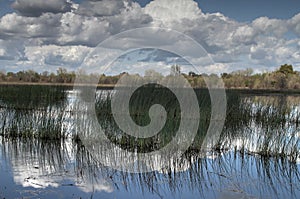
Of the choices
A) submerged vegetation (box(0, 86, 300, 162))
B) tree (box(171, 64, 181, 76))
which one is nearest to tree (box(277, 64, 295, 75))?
submerged vegetation (box(0, 86, 300, 162))

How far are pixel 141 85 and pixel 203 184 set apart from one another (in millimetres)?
7166

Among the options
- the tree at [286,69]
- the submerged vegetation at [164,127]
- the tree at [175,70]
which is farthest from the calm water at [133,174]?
the tree at [286,69]

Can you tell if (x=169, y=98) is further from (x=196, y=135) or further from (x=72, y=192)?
(x=72, y=192)

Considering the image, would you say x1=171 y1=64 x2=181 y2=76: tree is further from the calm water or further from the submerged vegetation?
the calm water

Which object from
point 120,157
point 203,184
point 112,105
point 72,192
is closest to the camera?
point 72,192

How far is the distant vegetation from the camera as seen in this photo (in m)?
16.1

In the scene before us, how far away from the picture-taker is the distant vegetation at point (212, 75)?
16.1 metres

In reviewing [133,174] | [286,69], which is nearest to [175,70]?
[133,174]

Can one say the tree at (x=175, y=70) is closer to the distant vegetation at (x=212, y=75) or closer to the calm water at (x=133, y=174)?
the distant vegetation at (x=212, y=75)

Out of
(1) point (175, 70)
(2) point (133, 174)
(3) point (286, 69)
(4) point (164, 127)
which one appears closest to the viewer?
(2) point (133, 174)

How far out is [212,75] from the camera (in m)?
14.2

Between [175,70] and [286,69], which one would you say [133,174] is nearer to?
[175,70]

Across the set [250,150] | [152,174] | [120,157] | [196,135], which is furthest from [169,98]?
[152,174]

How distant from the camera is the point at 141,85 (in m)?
11.5
